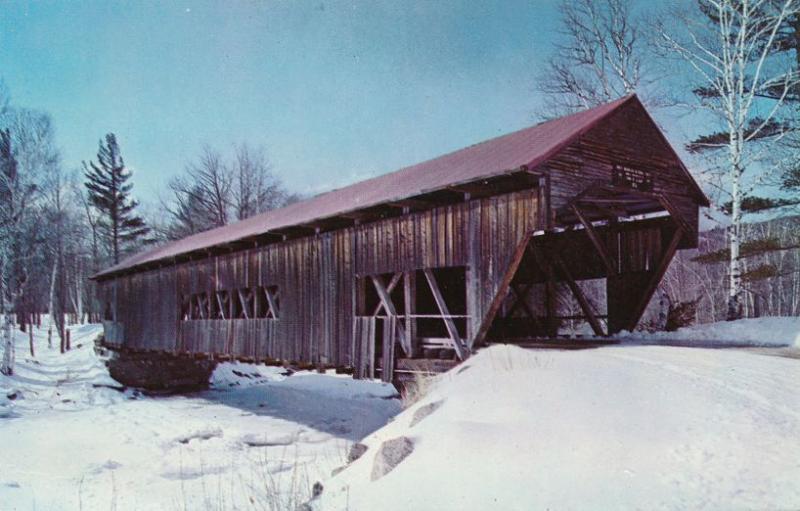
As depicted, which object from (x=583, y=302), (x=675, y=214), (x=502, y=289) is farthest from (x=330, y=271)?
(x=675, y=214)

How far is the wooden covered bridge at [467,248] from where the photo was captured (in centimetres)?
883

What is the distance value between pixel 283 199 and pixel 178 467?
32.6m

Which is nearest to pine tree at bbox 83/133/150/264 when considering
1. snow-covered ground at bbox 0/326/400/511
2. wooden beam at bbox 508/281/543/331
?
snow-covered ground at bbox 0/326/400/511

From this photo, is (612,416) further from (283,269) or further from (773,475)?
(283,269)

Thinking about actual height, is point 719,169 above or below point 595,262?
above

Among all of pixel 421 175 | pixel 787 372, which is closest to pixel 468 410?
pixel 787 372

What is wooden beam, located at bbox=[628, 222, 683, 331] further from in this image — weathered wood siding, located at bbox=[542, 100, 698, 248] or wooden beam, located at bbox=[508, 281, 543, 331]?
wooden beam, located at bbox=[508, 281, 543, 331]

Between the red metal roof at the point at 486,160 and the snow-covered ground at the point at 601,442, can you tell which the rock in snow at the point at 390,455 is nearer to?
the snow-covered ground at the point at 601,442

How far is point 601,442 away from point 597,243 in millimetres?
6934

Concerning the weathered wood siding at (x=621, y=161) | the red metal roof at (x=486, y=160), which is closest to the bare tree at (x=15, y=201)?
the red metal roof at (x=486, y=160)

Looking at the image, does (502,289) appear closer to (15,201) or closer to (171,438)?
(171,438)

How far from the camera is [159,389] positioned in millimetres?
23406

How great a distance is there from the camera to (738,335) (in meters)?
9.84

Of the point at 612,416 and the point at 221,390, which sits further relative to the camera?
the point at 221,390
